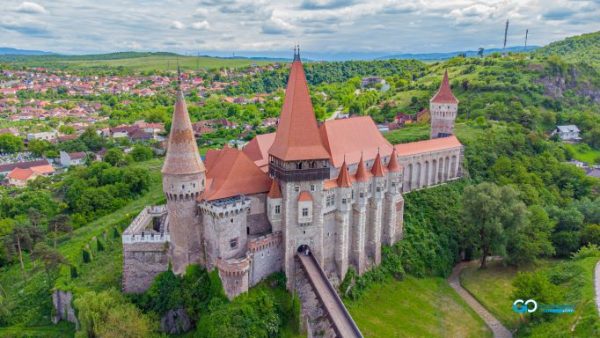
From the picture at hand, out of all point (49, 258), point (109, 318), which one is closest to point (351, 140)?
point (109, 318)

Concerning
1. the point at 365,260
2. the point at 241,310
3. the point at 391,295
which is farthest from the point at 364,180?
the point at 241,310

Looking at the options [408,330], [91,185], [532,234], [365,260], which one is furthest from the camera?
[91,185]

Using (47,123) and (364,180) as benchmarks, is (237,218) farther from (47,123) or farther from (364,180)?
(47,123)

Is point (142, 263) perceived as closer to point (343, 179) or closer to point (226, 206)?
point (226, 206)

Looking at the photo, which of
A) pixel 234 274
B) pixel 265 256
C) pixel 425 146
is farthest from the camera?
pixel 425 146

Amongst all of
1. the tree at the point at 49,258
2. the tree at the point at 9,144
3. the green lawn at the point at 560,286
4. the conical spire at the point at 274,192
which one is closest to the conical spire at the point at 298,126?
the conical spire at the point at 274,192

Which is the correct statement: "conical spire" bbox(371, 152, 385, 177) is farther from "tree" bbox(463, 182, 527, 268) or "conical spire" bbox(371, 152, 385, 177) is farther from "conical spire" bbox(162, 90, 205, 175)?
"conical spire" bbox(162, 90, 205, 175)

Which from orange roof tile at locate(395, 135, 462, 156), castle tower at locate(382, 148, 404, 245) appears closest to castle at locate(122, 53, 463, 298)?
castle tower at locate(382, 148, 404, 245)
